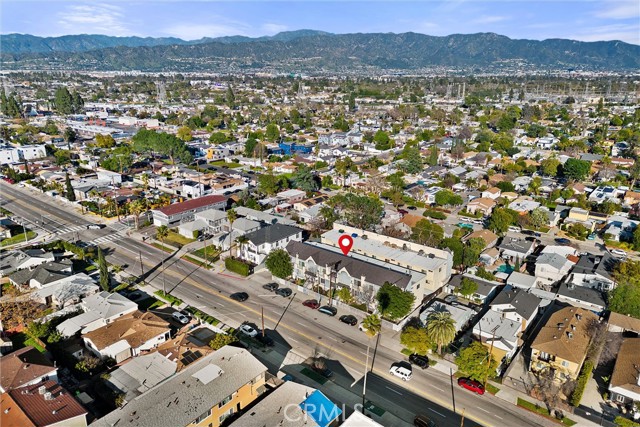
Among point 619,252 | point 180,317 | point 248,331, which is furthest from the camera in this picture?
point 619,252

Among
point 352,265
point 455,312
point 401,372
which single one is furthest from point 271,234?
point 401,372

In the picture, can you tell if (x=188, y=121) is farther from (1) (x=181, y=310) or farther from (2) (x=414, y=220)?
(1) (x=181, y=310)

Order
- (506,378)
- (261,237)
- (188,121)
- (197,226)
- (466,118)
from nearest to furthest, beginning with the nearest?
(506,378), (261,237), (197,226), (188,121), (466,118)

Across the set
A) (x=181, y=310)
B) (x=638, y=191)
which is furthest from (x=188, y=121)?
(x=638, y=191)

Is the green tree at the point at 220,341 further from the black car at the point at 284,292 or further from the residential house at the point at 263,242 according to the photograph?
the residential house at the point at 263,242

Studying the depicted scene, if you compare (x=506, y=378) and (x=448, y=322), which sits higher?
(x=448, y=322)

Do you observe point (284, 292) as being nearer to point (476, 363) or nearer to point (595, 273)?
point (476, 363)
